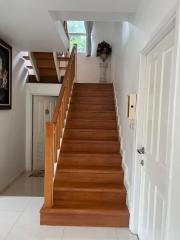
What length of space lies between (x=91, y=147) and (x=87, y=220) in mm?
1428

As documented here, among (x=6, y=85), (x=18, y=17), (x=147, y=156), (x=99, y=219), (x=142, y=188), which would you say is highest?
(x=18, y=17)

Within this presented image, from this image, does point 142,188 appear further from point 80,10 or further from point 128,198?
point 80,10

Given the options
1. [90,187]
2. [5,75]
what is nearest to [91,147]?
[90,187]

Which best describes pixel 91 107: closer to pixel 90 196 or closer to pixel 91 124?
pixel 91 124

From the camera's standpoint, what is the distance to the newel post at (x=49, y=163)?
290cm

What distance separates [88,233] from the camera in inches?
107

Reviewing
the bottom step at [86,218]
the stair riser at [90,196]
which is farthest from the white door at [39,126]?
the bottom step at [86,218]

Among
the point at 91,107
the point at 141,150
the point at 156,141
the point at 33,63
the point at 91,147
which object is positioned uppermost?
the point at 33,63

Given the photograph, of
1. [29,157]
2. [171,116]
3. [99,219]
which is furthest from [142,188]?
[29,157]

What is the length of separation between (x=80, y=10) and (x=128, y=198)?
2.30m

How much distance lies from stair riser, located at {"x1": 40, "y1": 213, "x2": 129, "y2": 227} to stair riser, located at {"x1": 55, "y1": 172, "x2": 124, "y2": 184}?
65 centimetres

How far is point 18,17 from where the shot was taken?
3172 millimetres

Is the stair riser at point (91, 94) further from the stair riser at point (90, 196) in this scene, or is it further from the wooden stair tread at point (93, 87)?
the stair riser at point (90, 196)

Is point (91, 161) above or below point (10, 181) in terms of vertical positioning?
above
